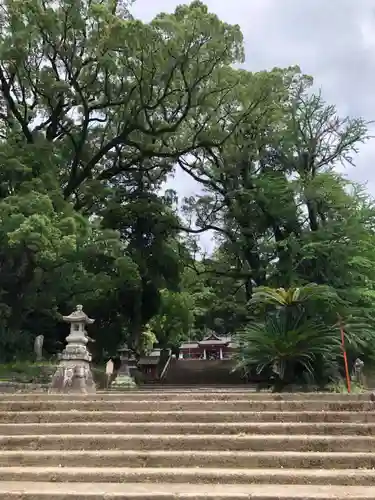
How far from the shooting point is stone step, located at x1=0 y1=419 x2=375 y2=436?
4840 millimetres

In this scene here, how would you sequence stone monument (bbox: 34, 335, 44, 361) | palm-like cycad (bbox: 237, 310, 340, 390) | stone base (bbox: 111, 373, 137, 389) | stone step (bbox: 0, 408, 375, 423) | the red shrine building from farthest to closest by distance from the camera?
the red shrine building < stone monument (bbox: 34, 335, 44, 361) < stone base (bbox: 111, 373, 137, 389) < palm-like cycad (bbox: 237, 310, 340, 390) < stone step (bbox: 0, 408, 375, 423)

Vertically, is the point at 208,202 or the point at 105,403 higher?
the point at 208,202

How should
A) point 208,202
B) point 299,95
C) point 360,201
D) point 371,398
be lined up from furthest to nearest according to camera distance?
point 208,202 < point 299,95 < point 360,201 < point 371,398

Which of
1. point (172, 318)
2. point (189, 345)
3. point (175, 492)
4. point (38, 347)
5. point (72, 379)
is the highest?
point (172, 318)

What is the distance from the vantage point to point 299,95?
64.5 feet

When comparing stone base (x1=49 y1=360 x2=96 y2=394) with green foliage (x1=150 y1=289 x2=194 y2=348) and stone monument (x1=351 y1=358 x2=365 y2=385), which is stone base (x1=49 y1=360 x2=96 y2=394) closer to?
stone monument (x1=351 y1=358 x2=365 y2=385)

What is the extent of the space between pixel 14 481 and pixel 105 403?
1583 millimetres

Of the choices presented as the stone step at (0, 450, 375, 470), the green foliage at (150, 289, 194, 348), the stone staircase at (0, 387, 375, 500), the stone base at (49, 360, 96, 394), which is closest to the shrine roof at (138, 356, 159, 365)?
the green foliage at (150, 289, 194, 348)

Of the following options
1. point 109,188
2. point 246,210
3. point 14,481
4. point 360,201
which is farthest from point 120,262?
point 14,481

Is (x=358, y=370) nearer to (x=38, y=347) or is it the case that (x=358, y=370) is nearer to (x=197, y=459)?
(x=38, y=347)

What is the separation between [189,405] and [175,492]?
73.4 inches

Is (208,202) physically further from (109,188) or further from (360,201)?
(360,201)

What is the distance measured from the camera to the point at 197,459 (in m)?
4.32

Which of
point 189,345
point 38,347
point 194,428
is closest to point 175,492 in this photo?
point 194,428
